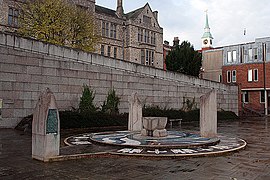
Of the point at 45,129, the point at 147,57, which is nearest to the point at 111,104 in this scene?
the point at 45,129

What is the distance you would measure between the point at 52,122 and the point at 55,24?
18.6 meters

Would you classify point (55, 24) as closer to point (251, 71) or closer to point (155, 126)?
point (155, 126)

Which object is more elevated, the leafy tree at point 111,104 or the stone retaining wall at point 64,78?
the stone retaining wall at point 64,78

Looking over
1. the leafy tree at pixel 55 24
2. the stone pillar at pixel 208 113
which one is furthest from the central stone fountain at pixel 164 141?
the leafy tree at pixel 55 24

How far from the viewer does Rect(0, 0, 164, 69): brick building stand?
44.7m

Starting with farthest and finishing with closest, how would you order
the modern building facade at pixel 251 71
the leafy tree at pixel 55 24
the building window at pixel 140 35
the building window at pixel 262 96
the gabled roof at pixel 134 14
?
the gabled roof at pixel 134 14 → the building window at pixel 140 35 → the building window at pixel 262 96 → the modern building facade at pixel 251 71 → the leafy tree at pixel 55 24

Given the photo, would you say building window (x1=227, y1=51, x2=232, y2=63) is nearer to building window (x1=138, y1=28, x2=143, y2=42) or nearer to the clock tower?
building window (x1=138, y1=28, x2=143, y2=42)

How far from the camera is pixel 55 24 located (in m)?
25.6

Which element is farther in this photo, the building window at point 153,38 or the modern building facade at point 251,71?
the building window at point 153,38

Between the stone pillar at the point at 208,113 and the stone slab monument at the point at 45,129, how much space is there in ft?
22.9

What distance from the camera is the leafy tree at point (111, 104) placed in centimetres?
2219

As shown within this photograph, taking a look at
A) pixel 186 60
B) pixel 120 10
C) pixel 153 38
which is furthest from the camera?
pixel 153 38

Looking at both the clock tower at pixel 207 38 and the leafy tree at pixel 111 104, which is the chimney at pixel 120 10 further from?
the clock tower at pixel 207 38

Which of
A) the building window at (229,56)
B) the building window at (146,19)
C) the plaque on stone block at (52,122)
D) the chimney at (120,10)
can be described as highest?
the chimney at (120,10)
